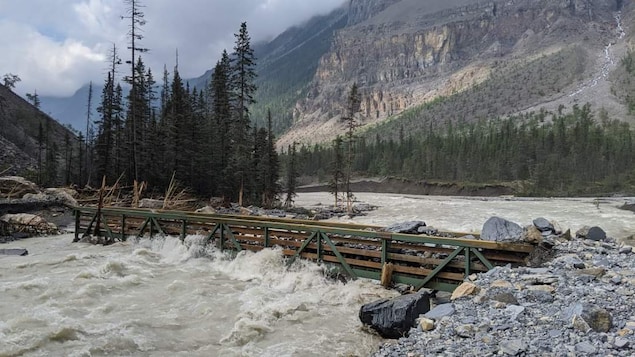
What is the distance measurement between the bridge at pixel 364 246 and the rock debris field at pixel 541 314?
0.84 meters

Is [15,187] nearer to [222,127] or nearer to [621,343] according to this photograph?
[222,127]

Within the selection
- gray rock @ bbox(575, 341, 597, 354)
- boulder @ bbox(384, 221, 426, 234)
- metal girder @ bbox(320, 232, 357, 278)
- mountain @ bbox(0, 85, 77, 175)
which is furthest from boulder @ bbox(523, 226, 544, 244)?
mountain @ bbox(0, 85, 77, 175)

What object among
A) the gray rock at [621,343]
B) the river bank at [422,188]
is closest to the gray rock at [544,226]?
the gray rock at [621,343]

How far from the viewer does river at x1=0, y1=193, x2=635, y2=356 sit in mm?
9102

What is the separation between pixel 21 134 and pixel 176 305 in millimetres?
91089

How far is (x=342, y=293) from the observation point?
12711mm

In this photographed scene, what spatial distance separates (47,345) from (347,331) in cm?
651

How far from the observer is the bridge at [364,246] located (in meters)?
11.5

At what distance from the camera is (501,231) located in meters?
11.7

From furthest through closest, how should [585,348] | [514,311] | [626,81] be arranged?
[626,81], [514,311], [585,348]

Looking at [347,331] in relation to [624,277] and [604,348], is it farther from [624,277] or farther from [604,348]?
[624,277]

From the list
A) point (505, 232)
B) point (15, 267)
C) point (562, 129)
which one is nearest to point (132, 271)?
point (15, 267)

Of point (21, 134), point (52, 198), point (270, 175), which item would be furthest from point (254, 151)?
point (21, 134)

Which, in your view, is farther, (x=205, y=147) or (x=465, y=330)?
(x=205, y=147)
